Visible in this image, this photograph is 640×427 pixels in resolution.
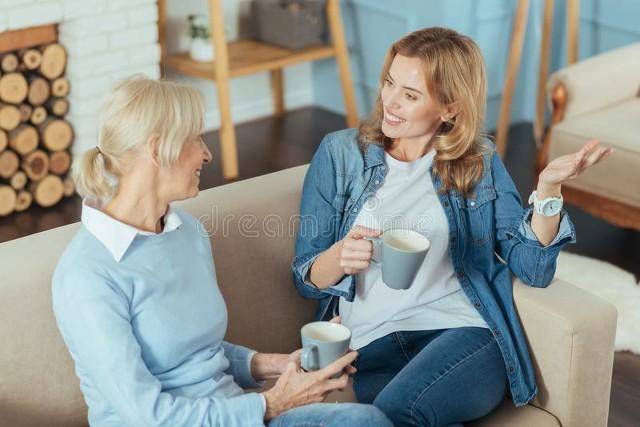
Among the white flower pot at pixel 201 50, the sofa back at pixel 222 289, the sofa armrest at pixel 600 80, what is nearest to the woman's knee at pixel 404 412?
the sofa back at pixel 222 289

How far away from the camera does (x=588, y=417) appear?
2.07 meters

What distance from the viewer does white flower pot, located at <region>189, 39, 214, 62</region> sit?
430 cm

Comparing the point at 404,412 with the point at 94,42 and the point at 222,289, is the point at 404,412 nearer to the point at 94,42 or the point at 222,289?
the point at 222,289

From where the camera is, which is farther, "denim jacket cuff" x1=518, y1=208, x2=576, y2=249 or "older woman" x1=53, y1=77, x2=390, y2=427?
"denim jacket cuff" x1=518, y1=208, x2=576, y2=249

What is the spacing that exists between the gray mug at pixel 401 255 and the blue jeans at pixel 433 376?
0.70 ft

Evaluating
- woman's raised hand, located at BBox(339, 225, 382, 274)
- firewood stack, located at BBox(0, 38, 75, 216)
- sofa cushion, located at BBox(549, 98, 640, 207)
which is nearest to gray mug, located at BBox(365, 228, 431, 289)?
woman's raised hand, located at BBox(339, 225, 382, 274)

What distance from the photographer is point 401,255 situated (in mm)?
1796

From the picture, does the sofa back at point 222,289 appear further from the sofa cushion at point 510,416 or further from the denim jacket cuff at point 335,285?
the sofa cushion at point 510,416

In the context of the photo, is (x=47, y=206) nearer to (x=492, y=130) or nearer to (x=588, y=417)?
(x=492, y=130)

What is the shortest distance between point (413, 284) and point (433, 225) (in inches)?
5.2

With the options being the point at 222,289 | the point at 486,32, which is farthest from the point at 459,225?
the point at 486,32

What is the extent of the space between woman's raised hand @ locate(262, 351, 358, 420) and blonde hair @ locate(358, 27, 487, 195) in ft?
1.88

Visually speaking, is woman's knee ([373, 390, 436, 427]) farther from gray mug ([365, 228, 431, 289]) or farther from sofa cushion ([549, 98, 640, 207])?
sofa cushion ([549, 98, 640, 207])

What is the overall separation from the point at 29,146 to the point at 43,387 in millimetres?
2105
